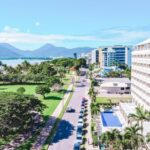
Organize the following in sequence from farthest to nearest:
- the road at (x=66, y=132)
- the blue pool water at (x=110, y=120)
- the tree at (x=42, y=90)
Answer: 1. the tree at (x=42, y=90)
2. the blue pool water at (x=110, y=120)
3. the road at (x=66, y=132)

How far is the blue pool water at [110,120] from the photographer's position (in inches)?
3128

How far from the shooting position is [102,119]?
3364 inches

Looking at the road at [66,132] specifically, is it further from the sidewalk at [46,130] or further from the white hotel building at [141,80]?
the white hotel building at [141,80]

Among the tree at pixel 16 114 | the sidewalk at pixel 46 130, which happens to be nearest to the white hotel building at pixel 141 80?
Result: the sidewalk at pixel 46 130

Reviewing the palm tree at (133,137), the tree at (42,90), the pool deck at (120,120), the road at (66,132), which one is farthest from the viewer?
the tree at (42,90)

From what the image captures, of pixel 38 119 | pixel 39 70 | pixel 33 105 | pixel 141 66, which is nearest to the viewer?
pixel 33 105

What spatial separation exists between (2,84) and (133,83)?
265 feet

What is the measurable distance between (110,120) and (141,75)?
13.9m

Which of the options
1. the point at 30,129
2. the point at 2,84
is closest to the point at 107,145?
the point at 30,129

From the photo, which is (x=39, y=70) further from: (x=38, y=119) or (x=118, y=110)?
(x=38, y=119)

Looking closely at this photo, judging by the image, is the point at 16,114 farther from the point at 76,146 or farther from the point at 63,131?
the point at 76,146

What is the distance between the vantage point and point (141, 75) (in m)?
89.1

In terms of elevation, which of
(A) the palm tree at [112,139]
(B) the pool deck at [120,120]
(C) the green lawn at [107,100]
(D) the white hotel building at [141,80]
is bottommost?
(C) the green lawn at [107,100]

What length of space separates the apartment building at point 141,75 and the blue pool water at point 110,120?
23.3 ft
